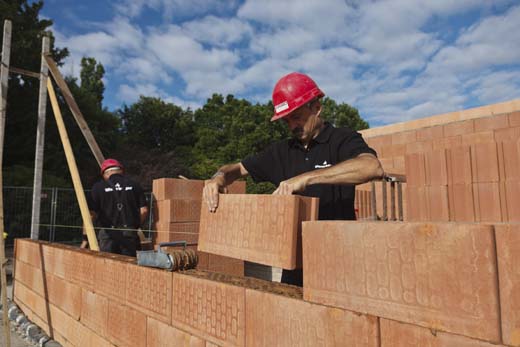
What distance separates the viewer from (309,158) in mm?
2268

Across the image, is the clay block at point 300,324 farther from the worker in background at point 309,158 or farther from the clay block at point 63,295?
the clay block at point 63,295

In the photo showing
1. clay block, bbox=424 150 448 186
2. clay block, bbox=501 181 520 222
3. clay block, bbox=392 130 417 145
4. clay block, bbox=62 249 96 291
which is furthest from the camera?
clay block, bbox=392 130 417 145

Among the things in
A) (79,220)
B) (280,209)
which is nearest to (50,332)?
(280,209)

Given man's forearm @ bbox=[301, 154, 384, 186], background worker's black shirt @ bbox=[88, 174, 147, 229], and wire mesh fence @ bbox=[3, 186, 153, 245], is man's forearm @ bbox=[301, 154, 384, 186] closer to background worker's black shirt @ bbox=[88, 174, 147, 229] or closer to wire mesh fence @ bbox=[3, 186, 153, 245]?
background worker's black shirt @ bbox=[88, 174, 147, 229]

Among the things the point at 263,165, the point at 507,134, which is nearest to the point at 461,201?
the point at 507,134

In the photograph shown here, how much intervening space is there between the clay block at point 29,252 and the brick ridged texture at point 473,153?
17.0 ft

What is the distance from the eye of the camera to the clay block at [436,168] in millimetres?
5078

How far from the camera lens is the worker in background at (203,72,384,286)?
1.76 metres

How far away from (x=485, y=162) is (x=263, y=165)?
3.56m

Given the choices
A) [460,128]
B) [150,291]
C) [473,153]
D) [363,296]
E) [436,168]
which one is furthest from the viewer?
[460,128]

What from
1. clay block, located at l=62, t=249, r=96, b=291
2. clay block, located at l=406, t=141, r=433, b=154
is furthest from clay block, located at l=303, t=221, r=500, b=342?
clay block, located at l=406, t=141, r=433, b=154

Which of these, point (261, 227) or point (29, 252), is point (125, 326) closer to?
point (261, 227)

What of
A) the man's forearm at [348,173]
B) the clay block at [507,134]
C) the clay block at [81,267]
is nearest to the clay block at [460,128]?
the clay block at [507,134]

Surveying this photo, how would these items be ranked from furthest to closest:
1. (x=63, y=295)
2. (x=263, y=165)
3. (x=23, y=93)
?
(x=23, y=93) < (x=63, y=295) < (x=263, y=165)
